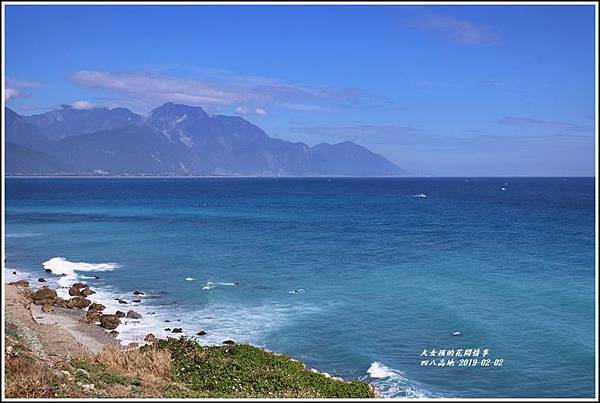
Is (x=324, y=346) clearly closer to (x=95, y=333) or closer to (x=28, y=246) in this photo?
(x=95, y=333)

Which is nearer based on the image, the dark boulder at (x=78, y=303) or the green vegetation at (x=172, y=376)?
the green vegetation at (x=172, y=376)

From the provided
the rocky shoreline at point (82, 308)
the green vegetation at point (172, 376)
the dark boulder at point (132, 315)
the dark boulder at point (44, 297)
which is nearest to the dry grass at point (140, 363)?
the green vegetation at point (172, 376)

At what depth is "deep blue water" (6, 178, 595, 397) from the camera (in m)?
25.6

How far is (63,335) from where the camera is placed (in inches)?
1096

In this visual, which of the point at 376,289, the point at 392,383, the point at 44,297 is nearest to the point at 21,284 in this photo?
the point at 44,297

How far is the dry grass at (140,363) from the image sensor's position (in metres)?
17.6

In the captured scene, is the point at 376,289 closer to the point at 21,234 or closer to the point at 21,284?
the point at 21,284

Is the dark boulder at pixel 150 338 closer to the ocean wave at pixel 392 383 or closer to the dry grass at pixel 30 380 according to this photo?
the ocean wave at pixel 392 383

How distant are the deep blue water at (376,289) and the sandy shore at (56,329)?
2.16m

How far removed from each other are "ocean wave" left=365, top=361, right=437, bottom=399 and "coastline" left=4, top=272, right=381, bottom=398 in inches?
25.8

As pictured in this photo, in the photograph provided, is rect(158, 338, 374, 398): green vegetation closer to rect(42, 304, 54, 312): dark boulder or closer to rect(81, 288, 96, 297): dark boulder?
rect(42, 304, 54, 312): dark boulder

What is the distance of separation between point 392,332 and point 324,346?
4.41 metres

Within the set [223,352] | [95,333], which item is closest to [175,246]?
[95,333]

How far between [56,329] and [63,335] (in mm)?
1460
